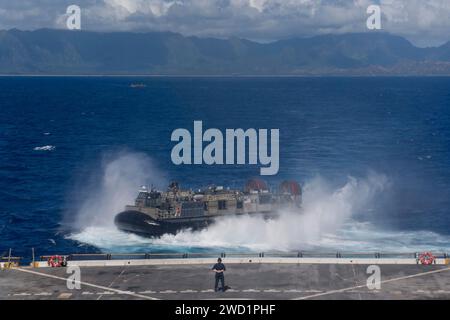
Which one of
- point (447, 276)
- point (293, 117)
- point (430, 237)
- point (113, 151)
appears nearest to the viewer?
point (447, 276)

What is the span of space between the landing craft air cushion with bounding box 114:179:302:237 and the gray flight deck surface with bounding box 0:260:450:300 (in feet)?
84.0

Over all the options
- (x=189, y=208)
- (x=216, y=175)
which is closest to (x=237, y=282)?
(x=189, y=208)

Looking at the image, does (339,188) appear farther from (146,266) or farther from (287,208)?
(146,266)

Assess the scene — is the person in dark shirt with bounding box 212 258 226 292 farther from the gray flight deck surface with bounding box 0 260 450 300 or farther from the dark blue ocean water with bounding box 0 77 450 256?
the dark blue ocean water with bounding box 0 77 450 256

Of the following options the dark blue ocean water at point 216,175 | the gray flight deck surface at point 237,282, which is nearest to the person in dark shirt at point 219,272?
the gray flight deck surface at point 237,282

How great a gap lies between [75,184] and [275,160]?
3463 cm

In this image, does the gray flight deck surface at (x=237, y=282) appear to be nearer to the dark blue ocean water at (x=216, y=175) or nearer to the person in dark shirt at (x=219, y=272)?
the person in dark shirt at (x=219, y=272)

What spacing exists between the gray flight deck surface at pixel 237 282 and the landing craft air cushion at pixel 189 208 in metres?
25.6

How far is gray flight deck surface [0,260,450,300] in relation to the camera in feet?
115

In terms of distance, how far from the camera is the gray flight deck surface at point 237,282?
3506 centimetres

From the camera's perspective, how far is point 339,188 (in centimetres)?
9306

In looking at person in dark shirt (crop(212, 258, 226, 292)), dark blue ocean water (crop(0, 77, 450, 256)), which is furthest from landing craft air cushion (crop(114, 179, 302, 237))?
person in dark shirt (crop(212, 258, 226, 292))
